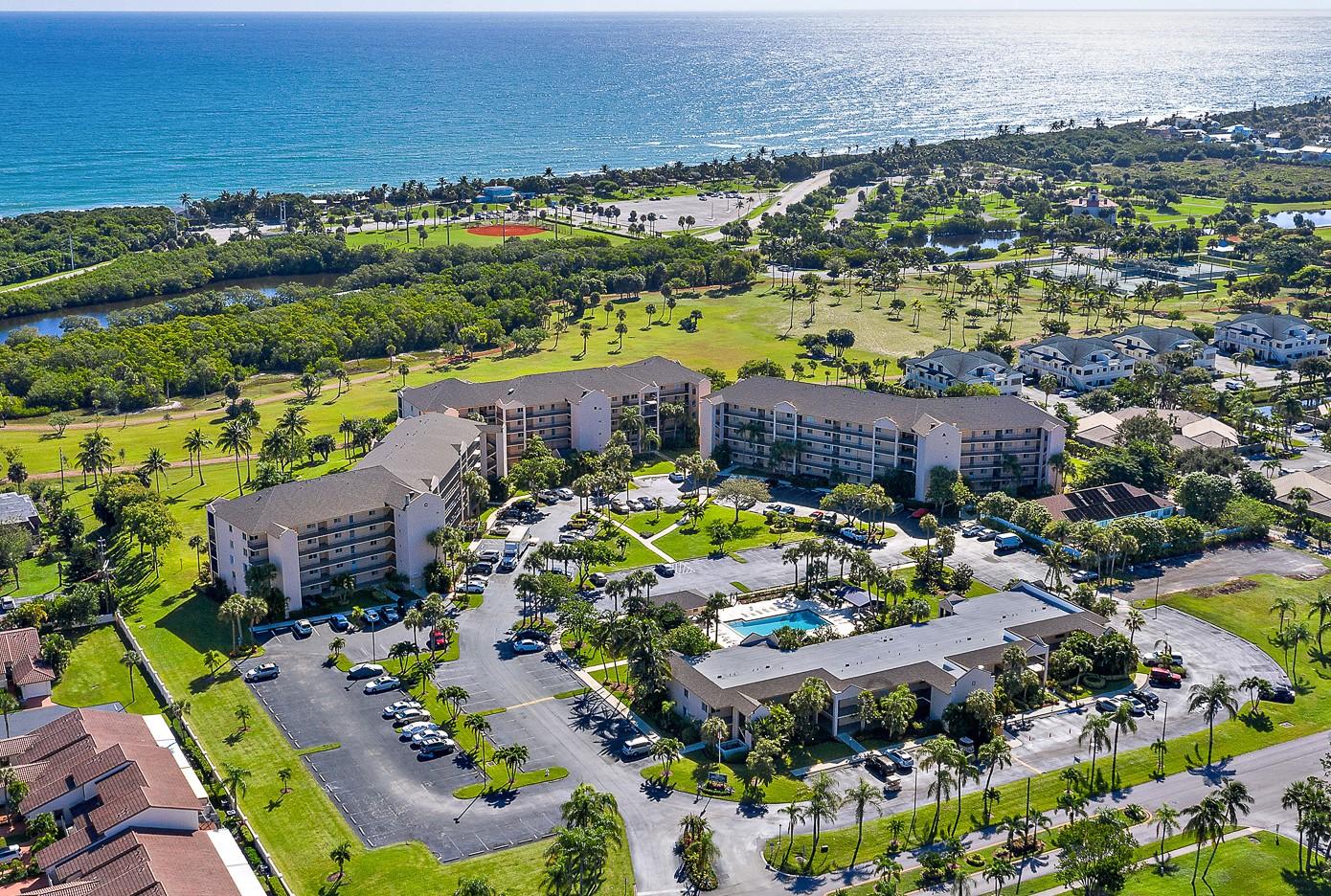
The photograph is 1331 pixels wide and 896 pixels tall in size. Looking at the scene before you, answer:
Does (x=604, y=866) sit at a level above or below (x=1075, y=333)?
below

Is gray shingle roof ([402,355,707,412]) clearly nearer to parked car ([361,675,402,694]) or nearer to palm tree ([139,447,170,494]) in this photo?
palm tree ([139,447,170,494])

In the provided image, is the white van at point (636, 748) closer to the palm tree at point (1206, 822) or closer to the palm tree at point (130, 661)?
the palm tree at point (1206, 822)

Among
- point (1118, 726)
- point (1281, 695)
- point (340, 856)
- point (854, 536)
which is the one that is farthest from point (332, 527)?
point (1281, 695)

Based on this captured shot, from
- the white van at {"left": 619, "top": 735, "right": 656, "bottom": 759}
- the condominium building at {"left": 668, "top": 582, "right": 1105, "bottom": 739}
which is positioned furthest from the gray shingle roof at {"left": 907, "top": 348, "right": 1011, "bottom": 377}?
the white van at {"left": 619, "top": 735, "right": 656, "bottom": 759}

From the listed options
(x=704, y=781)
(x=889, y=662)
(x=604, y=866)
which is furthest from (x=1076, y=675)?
(x=604, y=866)

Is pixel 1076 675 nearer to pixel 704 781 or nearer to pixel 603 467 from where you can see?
pixel 704 781

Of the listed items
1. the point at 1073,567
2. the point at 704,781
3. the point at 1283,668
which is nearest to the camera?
the point at 704,781
